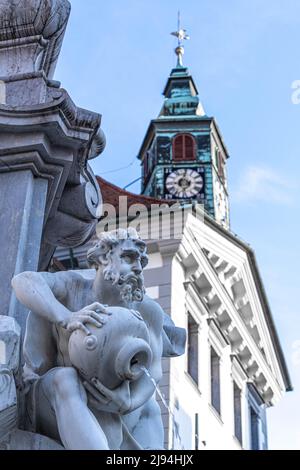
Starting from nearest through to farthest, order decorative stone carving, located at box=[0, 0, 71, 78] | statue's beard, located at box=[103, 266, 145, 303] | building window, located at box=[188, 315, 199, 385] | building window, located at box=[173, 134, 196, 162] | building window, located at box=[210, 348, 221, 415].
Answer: statue's beard, located at box=[103, 266, 145, 303] < decorative stone carving, located at box=[0, 0, 71, 78] < building window, located at box=[188, 315, 199, 385] < building window, located at box=[210, 348, 221, 415] < building window, located at box=[173, 134, 196, 162]

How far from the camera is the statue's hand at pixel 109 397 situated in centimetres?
350

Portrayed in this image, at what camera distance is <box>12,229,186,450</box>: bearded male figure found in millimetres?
3453

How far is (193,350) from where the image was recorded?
782 inches

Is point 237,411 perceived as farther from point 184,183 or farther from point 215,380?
point 184,183

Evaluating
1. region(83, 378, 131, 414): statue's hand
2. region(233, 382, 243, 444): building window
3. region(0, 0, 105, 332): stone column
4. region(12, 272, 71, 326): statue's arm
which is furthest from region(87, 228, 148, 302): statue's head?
region(233, 382, 243, 444): building window

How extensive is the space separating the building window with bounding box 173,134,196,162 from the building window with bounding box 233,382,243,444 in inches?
931

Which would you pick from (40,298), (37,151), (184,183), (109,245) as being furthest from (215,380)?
(184,183)

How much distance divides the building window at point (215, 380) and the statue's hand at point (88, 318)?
1795cm

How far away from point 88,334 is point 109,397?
269 mm

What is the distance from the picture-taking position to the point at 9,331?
3771mm

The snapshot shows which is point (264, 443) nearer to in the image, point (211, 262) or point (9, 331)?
point (211, 262)

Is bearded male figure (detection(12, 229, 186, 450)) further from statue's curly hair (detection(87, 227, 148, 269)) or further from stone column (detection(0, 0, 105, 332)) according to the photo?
stone column (detection(0, 0, 105, 332))

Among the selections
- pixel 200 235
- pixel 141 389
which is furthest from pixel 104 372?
pixel 200 235

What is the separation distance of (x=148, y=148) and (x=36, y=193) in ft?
143
